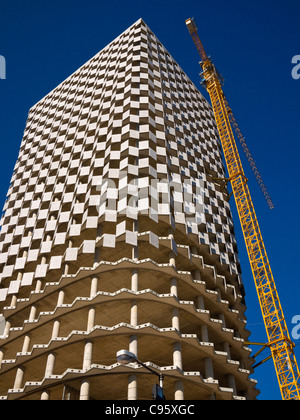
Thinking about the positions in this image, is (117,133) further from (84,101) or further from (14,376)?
(14,376)

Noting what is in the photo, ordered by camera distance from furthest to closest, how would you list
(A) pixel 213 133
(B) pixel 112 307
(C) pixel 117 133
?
(A) pixel 213 133, (C) pixel 117 133, (B) pixel 112 307

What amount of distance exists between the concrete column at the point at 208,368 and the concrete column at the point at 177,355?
3.79 metres

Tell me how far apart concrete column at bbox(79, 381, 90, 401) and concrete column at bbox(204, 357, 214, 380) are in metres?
11.5

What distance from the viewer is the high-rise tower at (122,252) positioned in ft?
147

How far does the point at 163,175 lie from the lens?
5962 centimetres

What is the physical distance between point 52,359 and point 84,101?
45419mm

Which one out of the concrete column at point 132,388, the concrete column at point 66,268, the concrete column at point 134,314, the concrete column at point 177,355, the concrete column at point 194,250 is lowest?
the concrete column at point 132,388

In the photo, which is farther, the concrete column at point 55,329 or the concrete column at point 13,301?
the concrete column at point 13,301

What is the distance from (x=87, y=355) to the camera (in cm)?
4316

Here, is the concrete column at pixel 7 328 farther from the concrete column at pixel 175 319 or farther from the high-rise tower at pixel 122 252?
the concrete column at pixel 175 319

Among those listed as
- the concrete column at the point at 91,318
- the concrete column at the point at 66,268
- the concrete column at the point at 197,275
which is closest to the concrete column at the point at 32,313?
the concrete column at the point at 66,268

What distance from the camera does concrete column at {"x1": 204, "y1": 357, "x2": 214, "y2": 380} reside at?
4516 cm

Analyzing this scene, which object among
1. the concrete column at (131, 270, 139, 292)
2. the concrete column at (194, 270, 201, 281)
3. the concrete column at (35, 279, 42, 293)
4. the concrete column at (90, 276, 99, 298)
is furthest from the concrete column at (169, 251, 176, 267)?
the concrete column at (35, 279, 42, 293)
